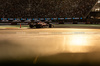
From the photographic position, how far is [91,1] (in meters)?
80.1

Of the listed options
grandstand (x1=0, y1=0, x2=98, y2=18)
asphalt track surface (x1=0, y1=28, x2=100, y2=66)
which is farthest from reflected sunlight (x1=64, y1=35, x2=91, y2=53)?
grandstand (x1=0, y1=0, x2=98, y2=18)

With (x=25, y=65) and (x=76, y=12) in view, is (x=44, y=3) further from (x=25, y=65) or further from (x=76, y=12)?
(x=25, y=65)

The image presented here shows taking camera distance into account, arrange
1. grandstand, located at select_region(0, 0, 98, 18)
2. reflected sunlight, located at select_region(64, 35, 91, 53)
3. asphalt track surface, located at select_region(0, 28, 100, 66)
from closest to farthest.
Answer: asphalt track surface, located at select_region(0, 28, 100, 66), reflected sunlight, located at select_region(64, 35, 91, 53), grandstand, located at select_region(0, 0, 98, 18)

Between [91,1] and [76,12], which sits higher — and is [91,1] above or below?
above

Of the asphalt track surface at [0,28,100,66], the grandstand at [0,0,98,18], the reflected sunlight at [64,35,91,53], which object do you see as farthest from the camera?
the grandstand at [0,0,98,18]

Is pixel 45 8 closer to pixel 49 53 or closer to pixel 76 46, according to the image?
pixel 76 46

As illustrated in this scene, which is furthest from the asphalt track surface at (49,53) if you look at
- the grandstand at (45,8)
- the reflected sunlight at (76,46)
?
the grandstand at (45,8)

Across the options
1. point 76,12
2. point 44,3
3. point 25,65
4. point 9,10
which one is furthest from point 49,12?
point 25,65

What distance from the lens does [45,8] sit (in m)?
80.0

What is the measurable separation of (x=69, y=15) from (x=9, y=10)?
87.4 ft

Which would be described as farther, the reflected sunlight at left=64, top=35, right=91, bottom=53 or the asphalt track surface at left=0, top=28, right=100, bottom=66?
the reflected sunlight at left=64, top=35, right=91, bottom=53

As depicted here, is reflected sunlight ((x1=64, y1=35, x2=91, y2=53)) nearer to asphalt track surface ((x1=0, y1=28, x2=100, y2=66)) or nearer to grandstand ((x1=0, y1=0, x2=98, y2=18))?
asphalt track surface ((x1=0, y1=28, x2=100, y2=66))

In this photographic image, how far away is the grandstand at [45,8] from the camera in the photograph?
256ft

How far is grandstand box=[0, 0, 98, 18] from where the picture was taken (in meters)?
78.0
